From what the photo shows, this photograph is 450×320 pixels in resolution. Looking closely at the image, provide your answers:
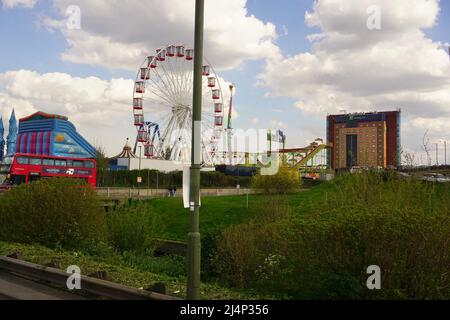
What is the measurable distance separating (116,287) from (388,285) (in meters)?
4.90

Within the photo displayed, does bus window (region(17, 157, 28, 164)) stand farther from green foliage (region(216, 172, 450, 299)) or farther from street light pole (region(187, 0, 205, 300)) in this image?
street light pole (region(187, 0, 205, 300))

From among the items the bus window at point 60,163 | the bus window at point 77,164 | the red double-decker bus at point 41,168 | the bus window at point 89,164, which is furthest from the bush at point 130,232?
the bus window at point 89,164

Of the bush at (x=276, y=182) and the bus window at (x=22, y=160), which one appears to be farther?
the bush at (x=276, y=182)

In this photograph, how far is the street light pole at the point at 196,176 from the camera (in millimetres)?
7578

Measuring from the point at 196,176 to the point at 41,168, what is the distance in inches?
1315

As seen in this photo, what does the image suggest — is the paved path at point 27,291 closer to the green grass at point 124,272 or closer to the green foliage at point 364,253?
the green grass at point 124,272

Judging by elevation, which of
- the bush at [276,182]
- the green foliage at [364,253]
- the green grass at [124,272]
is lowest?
the green grass at [124,272]

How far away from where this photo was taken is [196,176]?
7.78 metres

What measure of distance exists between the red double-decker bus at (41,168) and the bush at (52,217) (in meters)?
17.0

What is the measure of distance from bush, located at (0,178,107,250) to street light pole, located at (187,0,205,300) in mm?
8561

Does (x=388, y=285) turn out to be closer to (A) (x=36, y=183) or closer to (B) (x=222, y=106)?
(A) (x=36, y=183)

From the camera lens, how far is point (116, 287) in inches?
324

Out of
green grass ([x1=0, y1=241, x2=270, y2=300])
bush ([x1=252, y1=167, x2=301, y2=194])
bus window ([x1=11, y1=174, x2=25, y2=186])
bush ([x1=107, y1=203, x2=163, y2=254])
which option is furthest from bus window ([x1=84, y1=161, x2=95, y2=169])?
green grass ([x1=0, y1=241, x2=270, y2=300])
